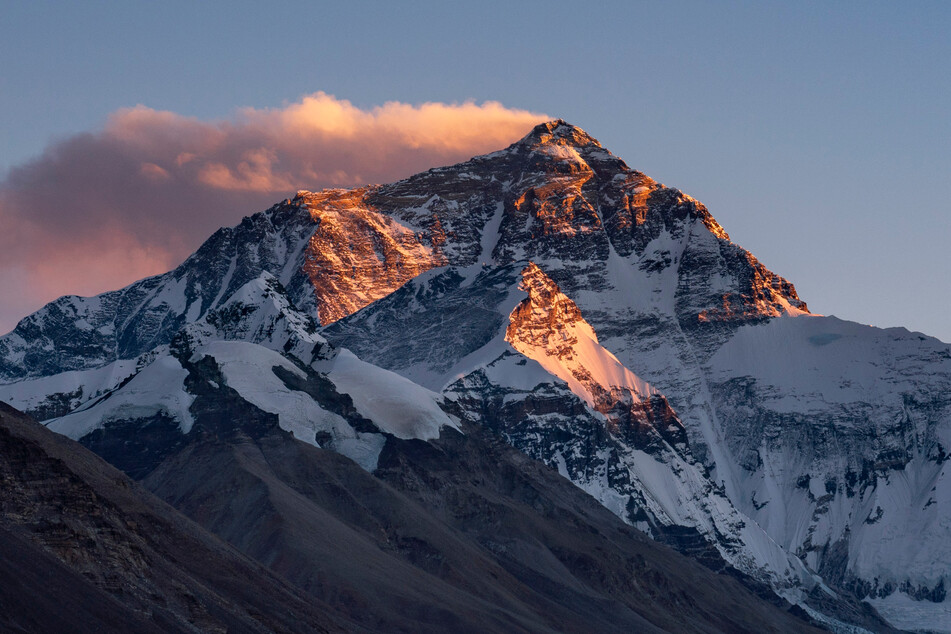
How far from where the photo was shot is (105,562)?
13725cm

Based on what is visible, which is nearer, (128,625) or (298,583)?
(128,625)

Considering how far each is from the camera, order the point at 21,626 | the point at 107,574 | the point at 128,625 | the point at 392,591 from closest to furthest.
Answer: the point at 21,626, the point at 128,625, the point at 107,574, the point at 392,591

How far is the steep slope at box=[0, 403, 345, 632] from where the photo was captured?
121 meters

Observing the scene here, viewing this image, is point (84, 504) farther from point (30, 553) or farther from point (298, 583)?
point (298, 583)

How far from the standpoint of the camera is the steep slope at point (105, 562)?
121m

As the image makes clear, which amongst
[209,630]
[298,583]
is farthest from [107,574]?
[298,583]

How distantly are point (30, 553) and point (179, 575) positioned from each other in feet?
69.1

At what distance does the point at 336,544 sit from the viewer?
19212 centimetres

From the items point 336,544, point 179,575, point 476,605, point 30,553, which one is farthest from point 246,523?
point 30,553

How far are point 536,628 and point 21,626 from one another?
8632cm

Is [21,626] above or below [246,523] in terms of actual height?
below

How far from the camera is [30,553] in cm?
12512

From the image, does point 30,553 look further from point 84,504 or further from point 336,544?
point 336,544

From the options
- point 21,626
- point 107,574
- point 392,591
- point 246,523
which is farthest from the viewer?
point 246,523
